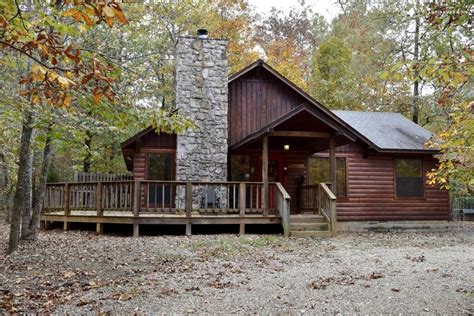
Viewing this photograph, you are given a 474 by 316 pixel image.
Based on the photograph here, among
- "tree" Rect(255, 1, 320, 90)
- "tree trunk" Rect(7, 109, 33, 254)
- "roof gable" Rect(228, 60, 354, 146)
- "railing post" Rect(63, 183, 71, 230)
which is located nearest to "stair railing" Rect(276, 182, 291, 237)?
"roof gable" Rect(228, 60, 354, 146)

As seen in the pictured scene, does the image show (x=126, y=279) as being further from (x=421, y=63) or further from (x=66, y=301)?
(x=421, y=63)

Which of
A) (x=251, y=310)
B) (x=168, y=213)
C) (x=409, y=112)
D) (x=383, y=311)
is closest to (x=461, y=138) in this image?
(x=383, y=311)

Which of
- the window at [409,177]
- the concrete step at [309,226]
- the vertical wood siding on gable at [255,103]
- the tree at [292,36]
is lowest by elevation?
the concrete step at [309,226]

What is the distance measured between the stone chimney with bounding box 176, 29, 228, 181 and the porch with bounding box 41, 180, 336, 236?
746 millimetres

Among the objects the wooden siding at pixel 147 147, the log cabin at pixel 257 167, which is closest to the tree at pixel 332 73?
the log cabin at pixel 257 167

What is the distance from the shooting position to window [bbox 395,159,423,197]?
15539mm

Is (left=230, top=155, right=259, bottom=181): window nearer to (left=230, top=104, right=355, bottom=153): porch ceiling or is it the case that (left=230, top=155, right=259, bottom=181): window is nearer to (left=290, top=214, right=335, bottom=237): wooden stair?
(left=230, top=104, right=355, bottom=153): porch ceiling

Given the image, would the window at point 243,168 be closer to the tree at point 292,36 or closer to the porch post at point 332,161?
the porch post at point 332,161

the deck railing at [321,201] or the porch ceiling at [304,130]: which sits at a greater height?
the porch ceiling at [304,130]

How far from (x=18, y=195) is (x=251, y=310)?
18.1 ft

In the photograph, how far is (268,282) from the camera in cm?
600

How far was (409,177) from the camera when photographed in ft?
51.2

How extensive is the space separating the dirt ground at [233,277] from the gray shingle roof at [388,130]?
5547mm

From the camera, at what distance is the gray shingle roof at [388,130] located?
15.2 m
